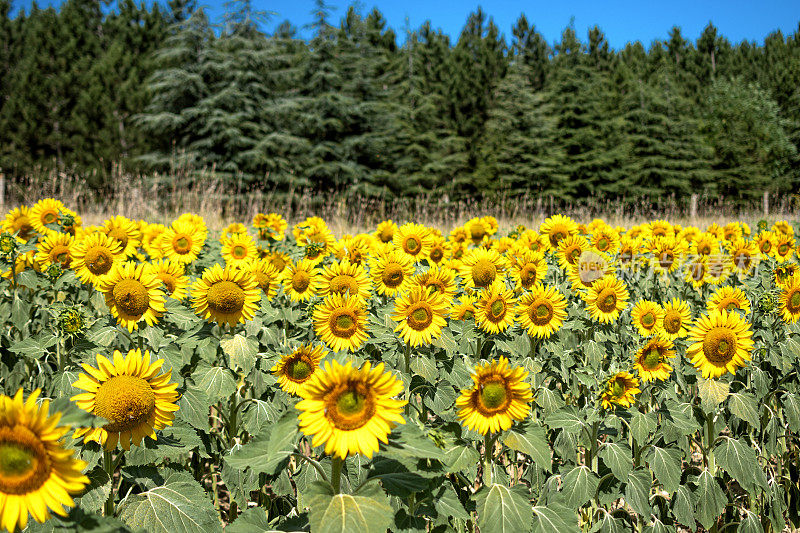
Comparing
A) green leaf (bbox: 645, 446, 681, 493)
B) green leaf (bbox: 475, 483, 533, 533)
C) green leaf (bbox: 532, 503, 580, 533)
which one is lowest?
green leaf (bbox: 645, 446, 681, 493)

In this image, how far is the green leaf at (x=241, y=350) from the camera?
1.99 metres

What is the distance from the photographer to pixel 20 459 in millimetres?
917

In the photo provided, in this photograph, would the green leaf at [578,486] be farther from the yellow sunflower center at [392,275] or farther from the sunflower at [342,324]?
the yellow sunflower center at [392,275]

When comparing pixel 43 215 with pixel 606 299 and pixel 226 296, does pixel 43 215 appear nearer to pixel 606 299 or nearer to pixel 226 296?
pixel 226 296

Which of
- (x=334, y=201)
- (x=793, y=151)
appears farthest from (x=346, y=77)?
(x=793, y=151)

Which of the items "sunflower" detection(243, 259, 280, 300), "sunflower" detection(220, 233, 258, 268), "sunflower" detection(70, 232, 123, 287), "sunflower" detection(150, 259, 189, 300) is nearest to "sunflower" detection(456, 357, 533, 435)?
"sunflower" detection(243, 259, 280, 300)

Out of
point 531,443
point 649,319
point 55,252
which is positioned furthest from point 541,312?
point 55,252

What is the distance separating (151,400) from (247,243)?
2.25 meters

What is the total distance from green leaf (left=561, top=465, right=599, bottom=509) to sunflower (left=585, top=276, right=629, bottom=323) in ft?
3.30

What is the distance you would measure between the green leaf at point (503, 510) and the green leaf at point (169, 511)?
2.38 feet

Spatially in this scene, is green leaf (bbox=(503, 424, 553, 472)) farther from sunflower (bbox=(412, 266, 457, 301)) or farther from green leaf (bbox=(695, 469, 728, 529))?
green leaf (bbox=(695, 469, 728, 529))

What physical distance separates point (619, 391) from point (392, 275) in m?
1.17

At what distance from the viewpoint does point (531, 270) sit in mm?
3119

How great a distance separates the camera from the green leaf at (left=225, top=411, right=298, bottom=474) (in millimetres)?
1131
